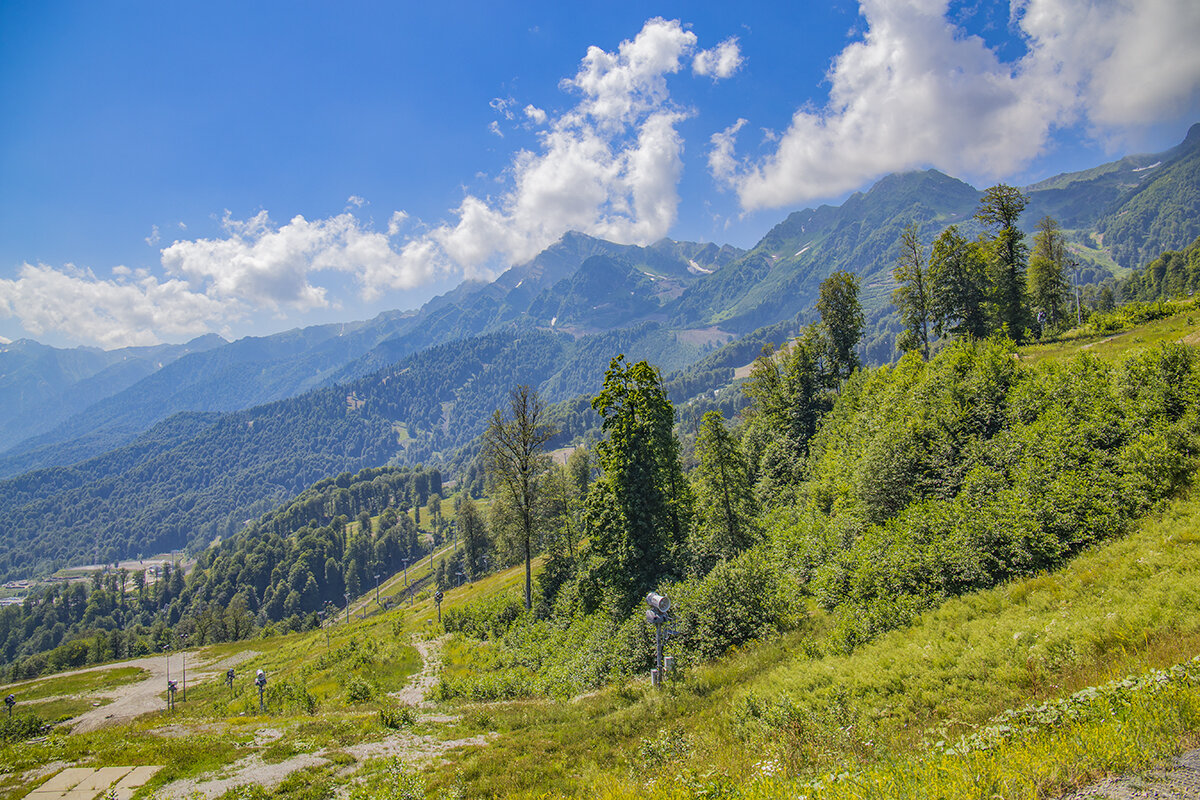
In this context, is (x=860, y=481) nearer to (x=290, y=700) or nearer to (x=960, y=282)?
(x=290, y=700)

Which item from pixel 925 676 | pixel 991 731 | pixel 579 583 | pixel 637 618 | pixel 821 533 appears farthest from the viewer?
pixel 579 583

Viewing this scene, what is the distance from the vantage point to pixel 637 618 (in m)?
22.4

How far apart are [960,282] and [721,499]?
36353 millimetres

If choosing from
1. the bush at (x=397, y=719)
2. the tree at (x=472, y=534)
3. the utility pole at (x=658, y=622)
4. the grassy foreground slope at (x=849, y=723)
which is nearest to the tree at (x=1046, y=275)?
the grassy foreground slope at (x=849, y=723)

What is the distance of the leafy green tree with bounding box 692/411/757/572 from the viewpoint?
29875 millimetres

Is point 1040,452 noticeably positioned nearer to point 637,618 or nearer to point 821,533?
point 821,533

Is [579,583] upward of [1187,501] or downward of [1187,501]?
downward

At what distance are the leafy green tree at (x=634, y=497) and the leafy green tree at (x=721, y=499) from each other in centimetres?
187

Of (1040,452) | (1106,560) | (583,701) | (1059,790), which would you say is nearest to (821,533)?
(1040,452)

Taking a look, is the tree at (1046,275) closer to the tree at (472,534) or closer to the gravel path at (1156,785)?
the gravel path at (1156,785)

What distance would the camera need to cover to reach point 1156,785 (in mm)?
5832

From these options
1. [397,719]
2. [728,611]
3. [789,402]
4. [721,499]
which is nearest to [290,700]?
[397,719]

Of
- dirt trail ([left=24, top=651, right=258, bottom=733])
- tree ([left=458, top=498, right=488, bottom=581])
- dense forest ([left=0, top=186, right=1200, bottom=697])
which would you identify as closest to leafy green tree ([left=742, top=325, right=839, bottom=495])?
dense forest ([left=0, top=186, right=1200, bottom=697])

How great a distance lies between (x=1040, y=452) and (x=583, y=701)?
18.9 metres
